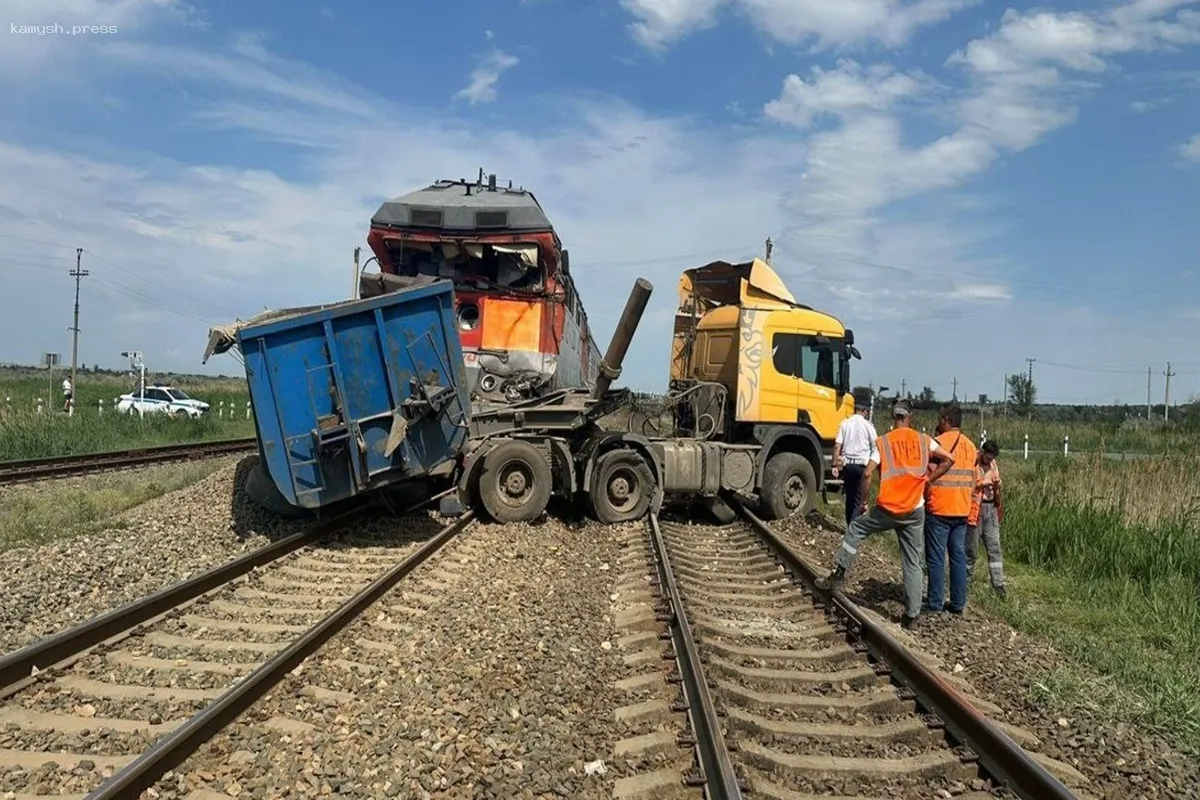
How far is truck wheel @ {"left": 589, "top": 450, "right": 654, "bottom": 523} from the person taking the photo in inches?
470

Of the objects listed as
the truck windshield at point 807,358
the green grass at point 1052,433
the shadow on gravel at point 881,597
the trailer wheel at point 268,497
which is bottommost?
the shadow on gravel at point 881,597

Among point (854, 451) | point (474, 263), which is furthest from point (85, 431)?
point (854, 451)

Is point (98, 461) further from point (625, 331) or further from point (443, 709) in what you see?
point (443, 709)

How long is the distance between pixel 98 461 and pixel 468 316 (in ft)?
33.0

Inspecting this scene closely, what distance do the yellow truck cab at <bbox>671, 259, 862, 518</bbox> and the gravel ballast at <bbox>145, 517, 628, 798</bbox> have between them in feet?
18.8

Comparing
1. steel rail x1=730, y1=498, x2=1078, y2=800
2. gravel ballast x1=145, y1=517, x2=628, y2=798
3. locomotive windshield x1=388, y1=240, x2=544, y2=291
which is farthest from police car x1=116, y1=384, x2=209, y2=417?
steel rail x1=730, y1=498, x2=1078, y2=800

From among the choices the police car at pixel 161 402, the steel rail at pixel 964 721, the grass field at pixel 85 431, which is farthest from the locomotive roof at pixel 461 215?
the police car at pixel 161 402

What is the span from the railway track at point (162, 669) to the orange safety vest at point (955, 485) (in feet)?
14.5

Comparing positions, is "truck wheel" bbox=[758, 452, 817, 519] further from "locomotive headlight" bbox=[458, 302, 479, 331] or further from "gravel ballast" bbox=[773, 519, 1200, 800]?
"locomotive headlight" bbox=[458, 302, 479, 331]

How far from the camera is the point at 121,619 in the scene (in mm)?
6113

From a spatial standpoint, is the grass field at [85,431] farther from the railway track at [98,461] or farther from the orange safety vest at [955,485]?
the orange safety vest at [955,485]

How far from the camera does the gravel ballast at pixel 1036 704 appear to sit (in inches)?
180

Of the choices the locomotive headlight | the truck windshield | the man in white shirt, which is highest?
the locomotive headlight

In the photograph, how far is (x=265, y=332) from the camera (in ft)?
28.7
